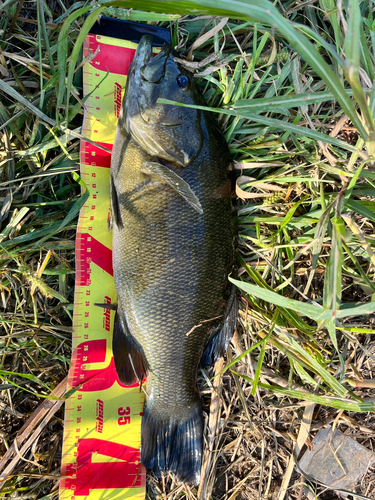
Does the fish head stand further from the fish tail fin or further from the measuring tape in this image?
the fish tail fin

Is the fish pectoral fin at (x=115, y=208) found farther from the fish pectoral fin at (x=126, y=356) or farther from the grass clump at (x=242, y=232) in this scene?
the fish pectoral fin at (x=126, y=356)

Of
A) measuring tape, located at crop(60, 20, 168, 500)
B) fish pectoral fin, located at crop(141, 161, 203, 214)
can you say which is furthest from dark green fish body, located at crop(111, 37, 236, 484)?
measuring tape, located at crop(60, 20, 168, 500)

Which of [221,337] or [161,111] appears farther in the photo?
[221,337]

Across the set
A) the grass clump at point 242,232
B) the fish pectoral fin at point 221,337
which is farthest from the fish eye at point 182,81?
the fish pectoral fin at point 221,337

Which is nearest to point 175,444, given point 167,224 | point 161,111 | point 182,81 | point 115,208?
point 167,224

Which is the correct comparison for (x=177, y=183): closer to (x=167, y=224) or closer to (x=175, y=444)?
(x=167, y=224)

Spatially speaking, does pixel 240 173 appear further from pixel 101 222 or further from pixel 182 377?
pixel 182 377

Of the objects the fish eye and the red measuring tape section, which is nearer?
the fish eye

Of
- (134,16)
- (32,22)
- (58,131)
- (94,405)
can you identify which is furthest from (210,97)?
(94,405)
